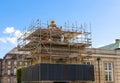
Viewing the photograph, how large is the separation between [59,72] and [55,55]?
165cm

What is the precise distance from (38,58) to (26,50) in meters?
3.22

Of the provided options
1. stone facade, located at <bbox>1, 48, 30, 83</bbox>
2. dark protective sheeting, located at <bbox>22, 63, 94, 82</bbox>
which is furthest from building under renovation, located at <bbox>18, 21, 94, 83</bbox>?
stone facade, located at <bbox>1, 48, 30, 83</bbox>

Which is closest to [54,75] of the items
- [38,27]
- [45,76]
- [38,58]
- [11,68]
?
[45,76]

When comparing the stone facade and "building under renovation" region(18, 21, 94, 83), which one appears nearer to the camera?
"building under renovation" region(18, 21, 94, 83)

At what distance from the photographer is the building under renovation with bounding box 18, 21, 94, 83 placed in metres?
25.1

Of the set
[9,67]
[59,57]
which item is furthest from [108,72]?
[9,67]

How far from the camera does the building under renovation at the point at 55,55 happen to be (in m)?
25.1

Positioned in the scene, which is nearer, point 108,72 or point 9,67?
point 108,72

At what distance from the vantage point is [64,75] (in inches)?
1011

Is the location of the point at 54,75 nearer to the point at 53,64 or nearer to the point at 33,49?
the point at 53,64

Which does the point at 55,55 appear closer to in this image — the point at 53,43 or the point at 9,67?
the point at 53,43

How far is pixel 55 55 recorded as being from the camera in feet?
84.9

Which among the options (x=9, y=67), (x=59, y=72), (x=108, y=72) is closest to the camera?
(x=59, y=72)

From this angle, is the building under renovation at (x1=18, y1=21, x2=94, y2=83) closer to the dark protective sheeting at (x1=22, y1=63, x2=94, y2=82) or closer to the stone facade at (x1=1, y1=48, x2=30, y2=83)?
the dark protective sheeting at (x1=22, y1=63, x2=94, y2=82)
